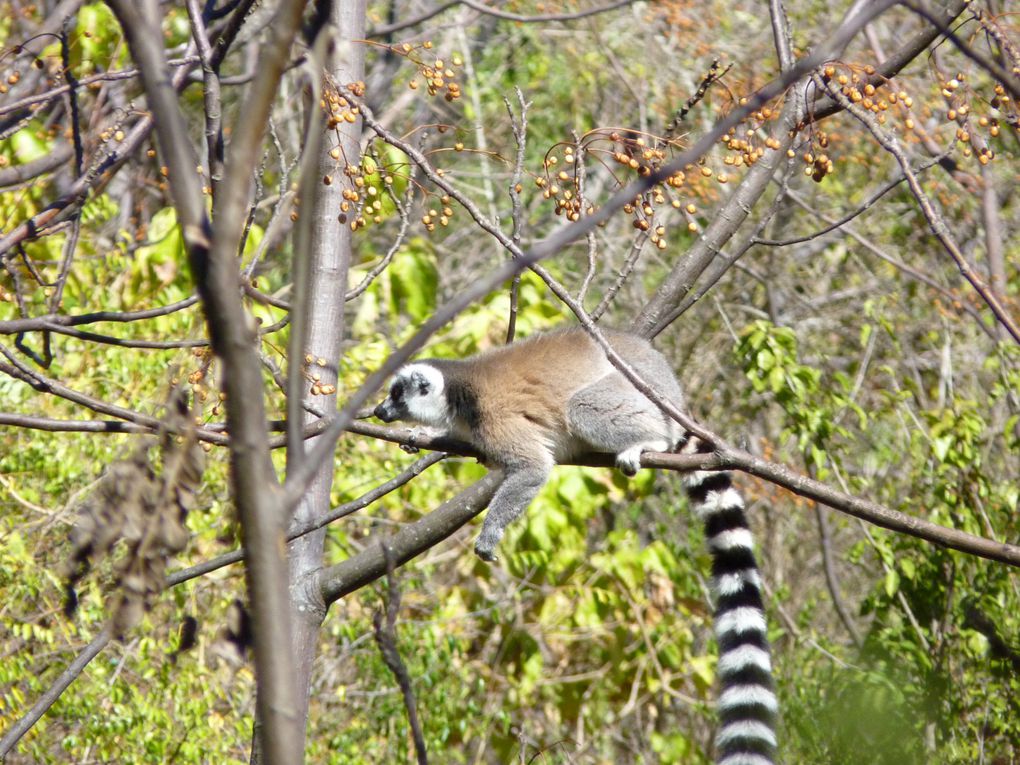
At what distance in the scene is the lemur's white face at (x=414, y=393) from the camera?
465 cm

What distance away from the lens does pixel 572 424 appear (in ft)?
15.1

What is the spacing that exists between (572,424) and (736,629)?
1.08 m

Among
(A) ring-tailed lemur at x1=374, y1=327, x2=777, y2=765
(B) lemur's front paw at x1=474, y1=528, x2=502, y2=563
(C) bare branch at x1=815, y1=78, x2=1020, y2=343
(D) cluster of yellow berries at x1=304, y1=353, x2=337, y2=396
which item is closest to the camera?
(C) bare branch at x1=815, y1=78, x2=1020, y2=343

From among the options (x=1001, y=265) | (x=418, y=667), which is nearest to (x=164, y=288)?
(x=418, y=667)

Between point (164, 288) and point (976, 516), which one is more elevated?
point (164, 288)

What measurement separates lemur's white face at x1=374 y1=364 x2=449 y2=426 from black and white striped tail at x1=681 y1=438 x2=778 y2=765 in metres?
1.09

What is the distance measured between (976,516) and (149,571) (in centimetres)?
464

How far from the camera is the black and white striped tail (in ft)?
12.5

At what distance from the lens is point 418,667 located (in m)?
5.97

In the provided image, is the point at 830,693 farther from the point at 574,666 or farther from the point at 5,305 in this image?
the point at 5,305

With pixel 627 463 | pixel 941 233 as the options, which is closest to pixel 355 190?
pixel 627 463

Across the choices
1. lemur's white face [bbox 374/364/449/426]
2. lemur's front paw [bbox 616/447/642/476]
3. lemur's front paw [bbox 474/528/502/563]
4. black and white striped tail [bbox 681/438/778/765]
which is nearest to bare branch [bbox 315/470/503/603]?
lemur's front paw [bbox 616/447/642/476]

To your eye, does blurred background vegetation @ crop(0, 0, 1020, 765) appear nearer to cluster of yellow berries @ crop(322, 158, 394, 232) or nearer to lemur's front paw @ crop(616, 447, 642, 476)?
cluster of yellow berries @ crop(322, 158, 394, 232)

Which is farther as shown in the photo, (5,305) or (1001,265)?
(1001,265)
